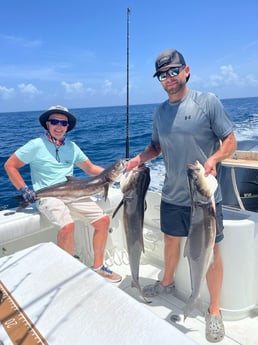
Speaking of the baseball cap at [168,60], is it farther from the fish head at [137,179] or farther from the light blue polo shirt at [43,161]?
the light blue polo shirt at [43,161]

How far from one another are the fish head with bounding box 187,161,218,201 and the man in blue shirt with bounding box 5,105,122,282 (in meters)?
1.48

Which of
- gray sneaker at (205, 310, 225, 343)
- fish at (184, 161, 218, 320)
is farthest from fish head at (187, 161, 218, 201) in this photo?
gray sneaker at (205, 310, 225, 343)

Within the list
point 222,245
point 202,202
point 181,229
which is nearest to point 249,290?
point 222,245

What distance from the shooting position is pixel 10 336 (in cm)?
136

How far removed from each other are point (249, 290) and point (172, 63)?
1.85 m

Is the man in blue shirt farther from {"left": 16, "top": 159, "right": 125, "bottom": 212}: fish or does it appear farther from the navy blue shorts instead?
the navy blue shorts

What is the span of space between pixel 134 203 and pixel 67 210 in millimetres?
1066

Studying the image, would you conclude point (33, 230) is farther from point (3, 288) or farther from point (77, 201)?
point (3, 288)

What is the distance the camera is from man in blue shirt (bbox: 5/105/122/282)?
309cm

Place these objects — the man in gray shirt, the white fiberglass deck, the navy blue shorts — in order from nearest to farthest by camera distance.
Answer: the white fiberglass deck, the man in gray shirt, the navy blue shorts

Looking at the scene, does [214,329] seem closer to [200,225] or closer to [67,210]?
[200,225]

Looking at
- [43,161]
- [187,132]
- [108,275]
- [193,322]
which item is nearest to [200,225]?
[187,132]

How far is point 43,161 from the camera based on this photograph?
11.2 ft

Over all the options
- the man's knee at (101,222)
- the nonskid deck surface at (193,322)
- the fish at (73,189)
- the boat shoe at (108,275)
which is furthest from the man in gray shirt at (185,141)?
the boat shoe at (108,275)
